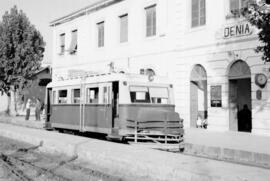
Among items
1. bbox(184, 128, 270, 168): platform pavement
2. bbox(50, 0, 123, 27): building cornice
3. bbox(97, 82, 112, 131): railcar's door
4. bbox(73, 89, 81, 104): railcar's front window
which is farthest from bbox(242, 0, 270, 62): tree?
bbox(50, 0, 123, 27): building cornice

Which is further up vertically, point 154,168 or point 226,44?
point 226,44

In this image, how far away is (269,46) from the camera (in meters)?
11.8

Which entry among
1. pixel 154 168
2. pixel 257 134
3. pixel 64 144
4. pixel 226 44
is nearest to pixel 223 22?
pixel 226 44

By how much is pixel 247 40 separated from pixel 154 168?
11910mm

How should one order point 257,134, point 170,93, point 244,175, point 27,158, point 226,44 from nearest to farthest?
point 244,175 < point 27,158 < point 170,93 < point 257,134 < point 226,44

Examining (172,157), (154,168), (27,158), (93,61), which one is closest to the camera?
(154,168)

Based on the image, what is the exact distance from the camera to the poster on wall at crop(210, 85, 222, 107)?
19547 millimetres

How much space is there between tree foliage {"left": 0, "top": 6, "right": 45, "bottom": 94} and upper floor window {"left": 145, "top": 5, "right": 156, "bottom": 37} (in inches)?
513

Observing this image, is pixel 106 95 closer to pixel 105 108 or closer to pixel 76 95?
pixel 105 108

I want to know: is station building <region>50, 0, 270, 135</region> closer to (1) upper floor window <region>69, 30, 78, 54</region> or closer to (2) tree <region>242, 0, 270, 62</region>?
(1) upper floor window <region>69, 30, 78, 54</region>

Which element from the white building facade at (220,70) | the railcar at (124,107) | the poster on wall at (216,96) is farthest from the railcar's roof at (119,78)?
the poster on wall at (216,96)

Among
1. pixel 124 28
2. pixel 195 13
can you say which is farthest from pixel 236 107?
pixel 124 28

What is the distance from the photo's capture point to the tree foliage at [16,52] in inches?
1291

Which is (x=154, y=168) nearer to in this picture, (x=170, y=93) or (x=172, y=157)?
(x=172, y=157)
